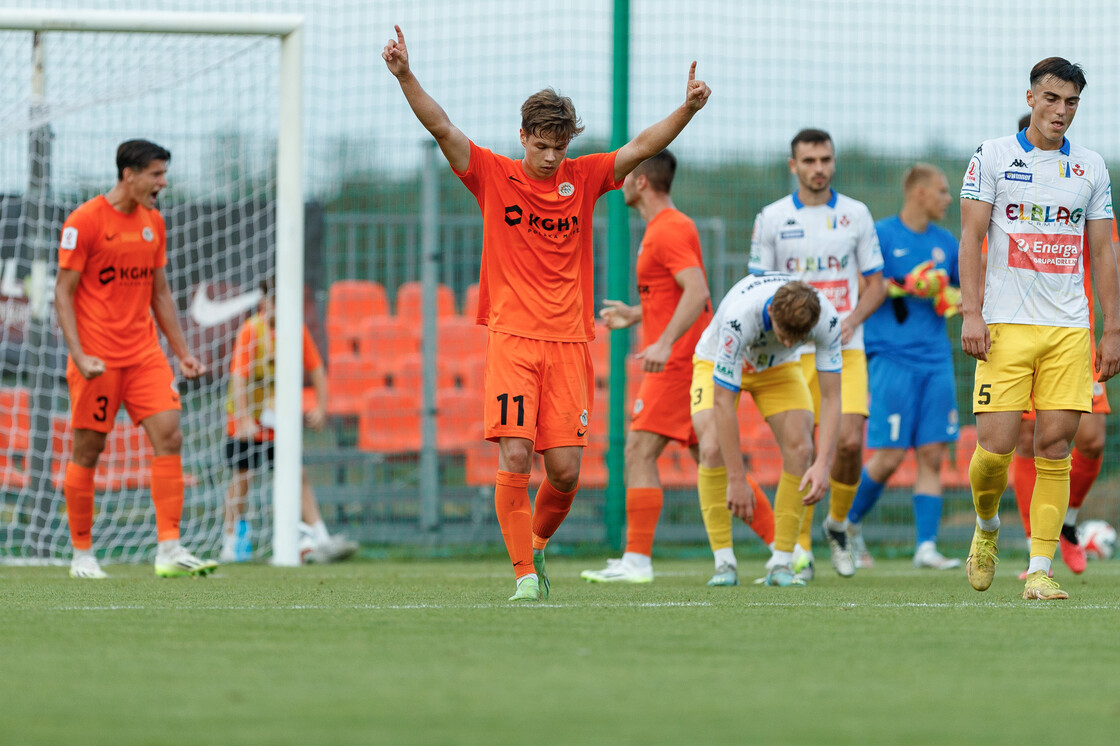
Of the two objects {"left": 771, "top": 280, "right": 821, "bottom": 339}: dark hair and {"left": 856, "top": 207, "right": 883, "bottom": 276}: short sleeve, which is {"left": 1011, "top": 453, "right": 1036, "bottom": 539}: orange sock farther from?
{"left": 771, "top": 280, "right": 821, "bottom": 339}: dark hair

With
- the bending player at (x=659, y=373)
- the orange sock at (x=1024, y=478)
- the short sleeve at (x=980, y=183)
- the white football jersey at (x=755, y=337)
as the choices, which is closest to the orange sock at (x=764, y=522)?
the bending player at (x=659, y=373)

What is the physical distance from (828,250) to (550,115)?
267 centimetres

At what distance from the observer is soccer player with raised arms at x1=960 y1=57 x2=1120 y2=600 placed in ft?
18.9

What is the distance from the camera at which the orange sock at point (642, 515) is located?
7.38 metres

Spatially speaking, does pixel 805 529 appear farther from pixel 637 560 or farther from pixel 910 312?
pixel 910 312

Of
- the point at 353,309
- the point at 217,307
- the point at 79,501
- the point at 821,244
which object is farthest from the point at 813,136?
the point at 353,309

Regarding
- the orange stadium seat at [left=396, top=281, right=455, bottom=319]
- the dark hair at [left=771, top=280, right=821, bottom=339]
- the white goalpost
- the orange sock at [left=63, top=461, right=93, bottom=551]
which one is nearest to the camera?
the dark hair at [left=771, top=280, right=821, bottom=339]

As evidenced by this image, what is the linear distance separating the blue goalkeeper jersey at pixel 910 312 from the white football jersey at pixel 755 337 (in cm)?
207

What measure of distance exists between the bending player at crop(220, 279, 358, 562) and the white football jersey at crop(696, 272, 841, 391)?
374cm

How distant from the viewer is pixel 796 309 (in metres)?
6.13

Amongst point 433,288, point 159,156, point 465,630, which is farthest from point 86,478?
point 465,630

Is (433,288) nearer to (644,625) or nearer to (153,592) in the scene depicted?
(153,592)

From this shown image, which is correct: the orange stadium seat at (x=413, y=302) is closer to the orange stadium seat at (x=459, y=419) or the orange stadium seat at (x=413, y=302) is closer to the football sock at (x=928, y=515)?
the orange stadium seat at (x=459, y=419)

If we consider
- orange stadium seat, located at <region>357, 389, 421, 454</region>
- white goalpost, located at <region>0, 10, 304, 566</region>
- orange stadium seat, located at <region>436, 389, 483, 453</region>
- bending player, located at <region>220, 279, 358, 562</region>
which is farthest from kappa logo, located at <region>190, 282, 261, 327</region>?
orange stadium seat, located at <region>436, 389, 483, 453</region>
